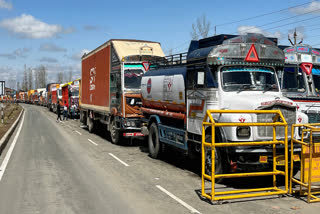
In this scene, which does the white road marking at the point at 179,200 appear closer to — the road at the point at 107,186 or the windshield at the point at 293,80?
the road at the point at 107,186

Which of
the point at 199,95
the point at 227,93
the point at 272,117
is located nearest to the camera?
the point at 272,117

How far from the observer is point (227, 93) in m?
8.80

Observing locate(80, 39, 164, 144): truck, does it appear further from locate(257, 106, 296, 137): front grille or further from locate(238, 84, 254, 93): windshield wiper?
locate(257, 106, 296, 137): front grille

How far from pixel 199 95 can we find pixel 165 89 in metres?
2.28

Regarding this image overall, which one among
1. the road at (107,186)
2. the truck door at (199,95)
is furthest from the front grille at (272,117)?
the road at (107,186)

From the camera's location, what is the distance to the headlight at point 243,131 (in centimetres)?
786

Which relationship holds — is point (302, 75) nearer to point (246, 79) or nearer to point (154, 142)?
point (246, 79)

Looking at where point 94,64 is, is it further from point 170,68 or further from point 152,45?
point 170,68

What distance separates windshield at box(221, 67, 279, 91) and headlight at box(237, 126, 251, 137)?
128cm

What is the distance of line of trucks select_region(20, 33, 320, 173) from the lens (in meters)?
8.13

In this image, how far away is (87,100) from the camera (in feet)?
72.5

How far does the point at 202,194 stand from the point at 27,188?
12.5 ft

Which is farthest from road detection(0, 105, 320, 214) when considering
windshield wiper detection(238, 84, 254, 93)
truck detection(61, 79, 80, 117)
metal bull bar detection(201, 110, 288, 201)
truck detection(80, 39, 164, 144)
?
truck detection(61, 79, 80, 117)

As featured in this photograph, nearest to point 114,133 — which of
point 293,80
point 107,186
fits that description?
→ point 293,80
